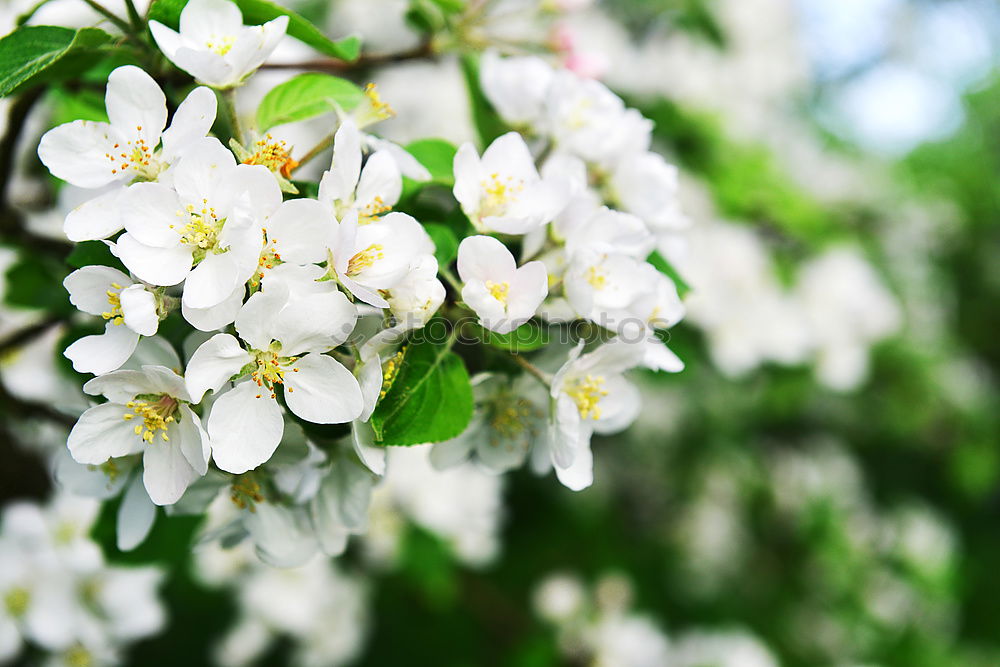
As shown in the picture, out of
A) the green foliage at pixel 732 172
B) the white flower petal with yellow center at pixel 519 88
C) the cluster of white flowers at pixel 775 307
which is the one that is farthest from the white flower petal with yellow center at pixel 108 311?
the green foliage at pixel 732 172

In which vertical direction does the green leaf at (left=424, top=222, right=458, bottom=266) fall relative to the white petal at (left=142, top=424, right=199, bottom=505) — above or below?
above

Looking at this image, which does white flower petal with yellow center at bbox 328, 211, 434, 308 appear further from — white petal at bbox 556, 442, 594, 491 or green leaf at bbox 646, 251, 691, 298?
green leaf at bbox 646, 251, 691, 298

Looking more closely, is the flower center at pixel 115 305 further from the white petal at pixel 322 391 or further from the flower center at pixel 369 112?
the flower center at pixel 369 112

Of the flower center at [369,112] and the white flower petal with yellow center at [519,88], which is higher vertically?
the flower center at [369,112]

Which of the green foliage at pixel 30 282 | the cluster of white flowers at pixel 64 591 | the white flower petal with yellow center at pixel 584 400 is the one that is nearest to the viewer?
the white flower petal with yellow center at pixel 584 400

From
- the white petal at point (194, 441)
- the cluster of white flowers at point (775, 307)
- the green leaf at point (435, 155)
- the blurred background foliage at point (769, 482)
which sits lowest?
the blurred background foliage at point (769, 482)

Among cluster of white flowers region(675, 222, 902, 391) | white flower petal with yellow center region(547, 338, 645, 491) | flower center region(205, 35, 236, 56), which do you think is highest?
flower center region(205, 35, 236, 56)

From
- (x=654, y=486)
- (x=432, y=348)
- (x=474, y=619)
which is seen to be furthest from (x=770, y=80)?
(x=432, y=348)

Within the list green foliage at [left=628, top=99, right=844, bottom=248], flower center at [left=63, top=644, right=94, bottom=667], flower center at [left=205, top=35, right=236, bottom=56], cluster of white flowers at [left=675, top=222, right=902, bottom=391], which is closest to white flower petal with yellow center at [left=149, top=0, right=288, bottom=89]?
flower center at [left=205, top=35, right=236, bottom=56]
